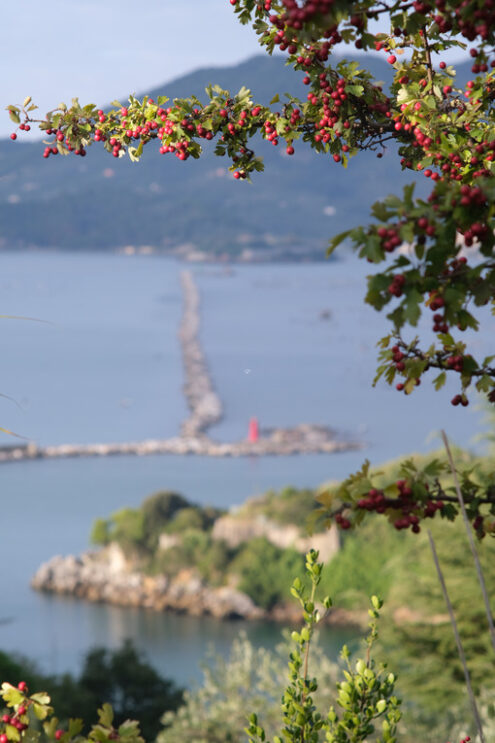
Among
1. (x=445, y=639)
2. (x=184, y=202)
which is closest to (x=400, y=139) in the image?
(x=445, y=639)

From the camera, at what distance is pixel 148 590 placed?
161 feet

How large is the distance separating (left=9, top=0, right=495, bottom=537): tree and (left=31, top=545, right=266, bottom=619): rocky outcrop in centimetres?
4304

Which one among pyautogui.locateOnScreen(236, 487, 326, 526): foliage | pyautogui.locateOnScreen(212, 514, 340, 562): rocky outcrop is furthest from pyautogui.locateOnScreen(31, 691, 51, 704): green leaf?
pyautogui.locateOnScreen(236, 487, 326, 526): foliage

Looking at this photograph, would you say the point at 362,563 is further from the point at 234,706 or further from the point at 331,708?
the point at 331,708

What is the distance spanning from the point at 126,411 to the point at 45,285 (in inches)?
3072

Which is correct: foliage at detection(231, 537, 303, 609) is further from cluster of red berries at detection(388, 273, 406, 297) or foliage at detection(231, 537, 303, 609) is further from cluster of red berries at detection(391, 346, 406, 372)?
cluster of red berries at detection(388, 273, 406, 297)

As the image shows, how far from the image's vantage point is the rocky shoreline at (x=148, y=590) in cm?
4544

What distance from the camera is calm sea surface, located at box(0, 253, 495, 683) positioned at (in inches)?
1841

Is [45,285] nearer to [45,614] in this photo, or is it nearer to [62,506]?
[62,506]

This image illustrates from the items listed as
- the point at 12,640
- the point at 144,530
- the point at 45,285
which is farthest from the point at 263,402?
the point at 45,285

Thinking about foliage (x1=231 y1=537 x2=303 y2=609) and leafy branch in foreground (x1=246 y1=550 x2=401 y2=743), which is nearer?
leafy branch in foreground (x1=246 y1=550 x2=401 y2=743)

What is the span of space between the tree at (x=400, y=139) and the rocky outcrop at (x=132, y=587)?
4304 cm

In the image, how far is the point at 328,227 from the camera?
161 metres

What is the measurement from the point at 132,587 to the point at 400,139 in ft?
153
